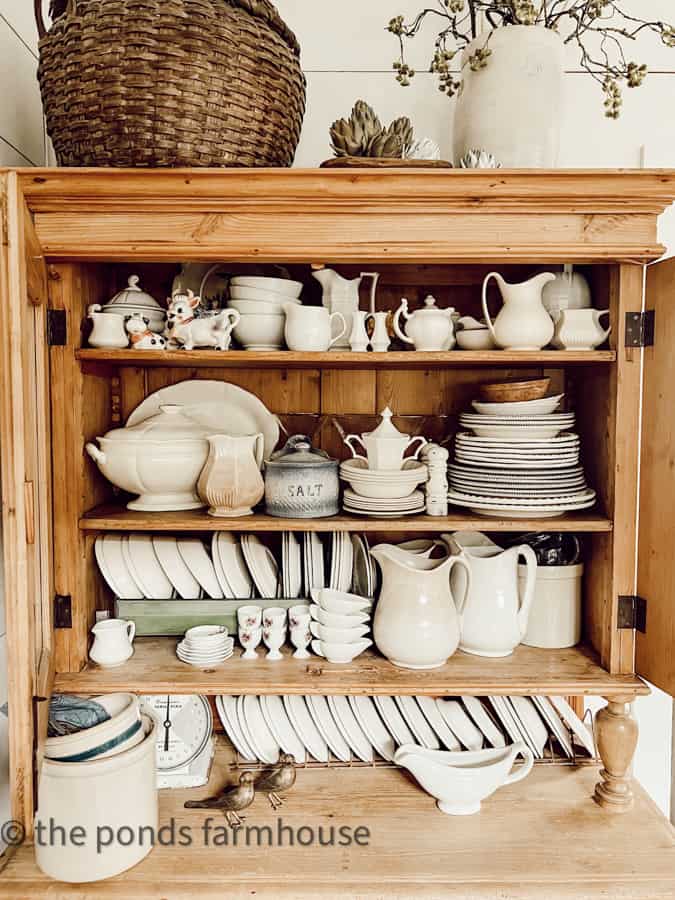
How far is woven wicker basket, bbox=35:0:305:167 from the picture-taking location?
1.12 metres

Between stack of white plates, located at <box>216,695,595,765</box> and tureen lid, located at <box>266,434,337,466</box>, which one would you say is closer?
tureen lid, located at <box>266,434,337,466</box>

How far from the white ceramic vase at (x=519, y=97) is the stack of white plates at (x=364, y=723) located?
1158 millimetres

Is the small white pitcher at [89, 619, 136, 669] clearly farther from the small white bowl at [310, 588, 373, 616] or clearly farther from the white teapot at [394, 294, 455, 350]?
the white teapot at [394, 294, 455, 350]

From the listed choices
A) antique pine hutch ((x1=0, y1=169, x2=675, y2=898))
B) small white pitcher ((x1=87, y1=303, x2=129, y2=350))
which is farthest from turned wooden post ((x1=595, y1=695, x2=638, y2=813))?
small white pitcher ((x1=87, y1=303, x2=129, y2=350))

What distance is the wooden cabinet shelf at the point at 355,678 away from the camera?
128 centimetres

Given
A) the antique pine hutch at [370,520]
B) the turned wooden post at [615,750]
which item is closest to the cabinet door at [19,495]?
the antique pine hutch at [370,520]

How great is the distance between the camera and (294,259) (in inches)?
48.2

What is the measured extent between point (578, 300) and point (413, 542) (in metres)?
0.65

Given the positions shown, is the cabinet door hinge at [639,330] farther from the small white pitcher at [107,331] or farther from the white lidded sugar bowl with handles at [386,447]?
the small white pitcher at [107,331]

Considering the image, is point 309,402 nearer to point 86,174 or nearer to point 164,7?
point 86,174

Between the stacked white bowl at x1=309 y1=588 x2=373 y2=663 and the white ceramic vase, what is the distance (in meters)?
0.93

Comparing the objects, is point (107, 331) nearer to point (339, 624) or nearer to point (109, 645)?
point (109, 645)

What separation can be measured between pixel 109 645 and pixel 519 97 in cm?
133

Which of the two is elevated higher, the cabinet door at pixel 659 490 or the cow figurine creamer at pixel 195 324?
the cow figurine creamer at pixel 195 324
